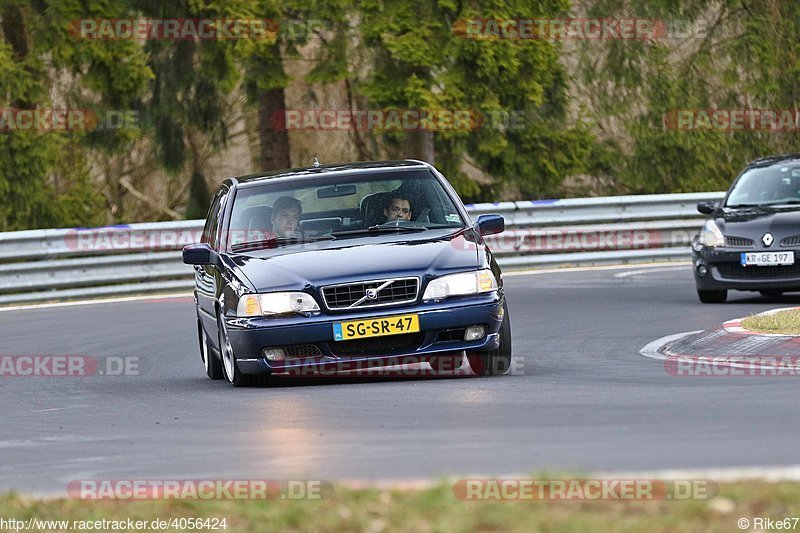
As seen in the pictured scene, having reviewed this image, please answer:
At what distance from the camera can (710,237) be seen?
57.6 ft

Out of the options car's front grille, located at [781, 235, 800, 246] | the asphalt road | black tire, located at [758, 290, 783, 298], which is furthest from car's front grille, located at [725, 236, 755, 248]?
the asphalt road

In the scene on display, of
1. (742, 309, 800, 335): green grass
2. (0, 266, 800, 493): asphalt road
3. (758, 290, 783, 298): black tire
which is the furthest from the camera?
(758, 290, 783, 298): black tire

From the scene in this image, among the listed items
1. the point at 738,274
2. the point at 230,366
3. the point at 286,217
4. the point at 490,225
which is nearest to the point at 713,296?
the point at 738,274

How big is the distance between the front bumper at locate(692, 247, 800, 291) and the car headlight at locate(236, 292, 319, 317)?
7468mm

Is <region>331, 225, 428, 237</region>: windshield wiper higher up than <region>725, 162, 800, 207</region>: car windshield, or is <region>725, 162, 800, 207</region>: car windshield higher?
<region>331, 225, 428, 237</region>: windshield wiper

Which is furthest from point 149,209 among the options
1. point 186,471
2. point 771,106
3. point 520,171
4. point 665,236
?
point 186,471

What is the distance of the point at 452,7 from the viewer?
29.2 metres

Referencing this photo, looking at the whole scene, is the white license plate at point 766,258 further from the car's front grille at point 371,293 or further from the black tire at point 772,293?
the car's front grille at point 371,293

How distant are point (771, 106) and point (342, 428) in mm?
29785

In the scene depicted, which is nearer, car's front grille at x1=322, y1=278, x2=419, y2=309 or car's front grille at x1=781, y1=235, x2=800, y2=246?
car's front grille at x1=322, y1=278, x2=419, y2=309

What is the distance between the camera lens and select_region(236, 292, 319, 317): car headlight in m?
10.7

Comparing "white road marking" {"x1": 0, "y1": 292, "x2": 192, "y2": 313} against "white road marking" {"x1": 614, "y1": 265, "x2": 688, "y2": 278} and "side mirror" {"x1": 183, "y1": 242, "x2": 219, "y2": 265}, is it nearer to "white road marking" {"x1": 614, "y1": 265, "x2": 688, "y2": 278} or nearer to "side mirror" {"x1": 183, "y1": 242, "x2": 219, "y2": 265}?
"white road marking" {"x1": 614, "y1": 265, "x2": 688, "y2": 278}

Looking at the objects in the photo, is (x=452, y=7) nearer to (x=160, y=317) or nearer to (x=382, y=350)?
(x=160, y=317)

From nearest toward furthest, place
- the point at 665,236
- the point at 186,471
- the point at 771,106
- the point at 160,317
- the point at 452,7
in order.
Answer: the point at 186,471 < the point at 160,317 < the point at 665,236 < the point at 452,7 < the point at 771,106
